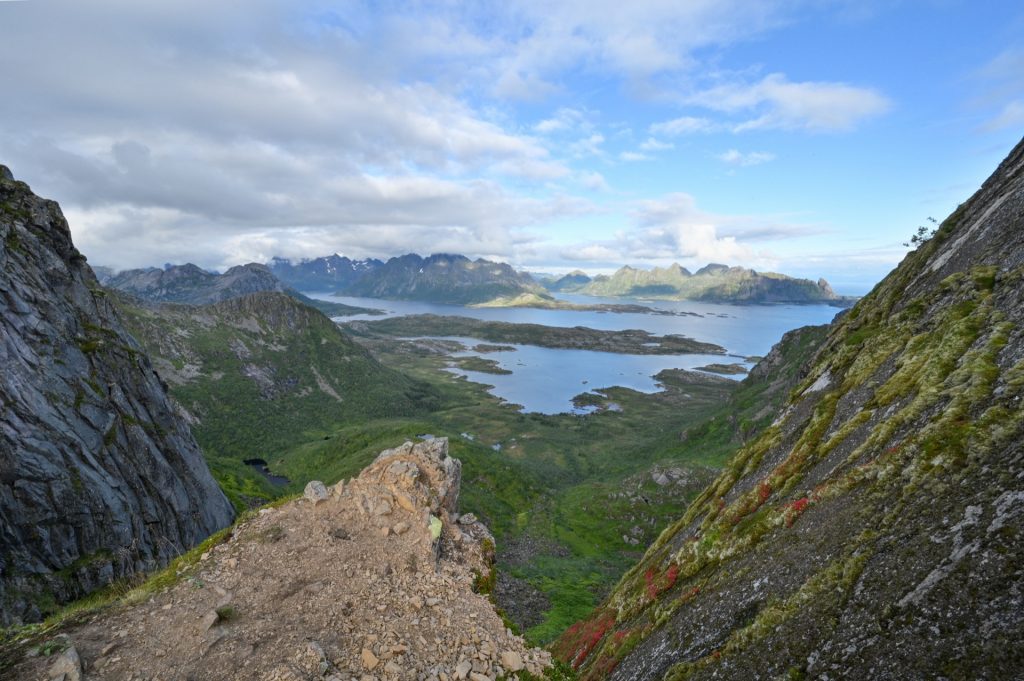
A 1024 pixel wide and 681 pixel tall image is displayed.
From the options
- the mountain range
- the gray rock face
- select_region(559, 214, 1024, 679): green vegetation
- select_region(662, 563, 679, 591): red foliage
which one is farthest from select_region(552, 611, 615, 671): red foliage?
the gray rock face

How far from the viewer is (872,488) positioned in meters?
15.1

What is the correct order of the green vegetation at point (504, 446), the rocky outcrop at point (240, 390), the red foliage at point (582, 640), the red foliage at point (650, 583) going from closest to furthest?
the red foliage at point (650, 583) → the red foliage at point (582, 640) → the green vegetation at point (504, 446) → the rocky outcrop at point (240, 390)

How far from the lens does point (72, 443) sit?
42594 millimetres

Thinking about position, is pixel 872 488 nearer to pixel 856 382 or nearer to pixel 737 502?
pixel 737 502

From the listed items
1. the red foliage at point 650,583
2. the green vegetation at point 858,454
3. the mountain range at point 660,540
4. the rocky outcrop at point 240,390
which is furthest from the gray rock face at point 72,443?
the rocky outcrop at point 240,390

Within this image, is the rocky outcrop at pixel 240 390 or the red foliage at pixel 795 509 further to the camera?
the rocky outcrop at pixel 240 390

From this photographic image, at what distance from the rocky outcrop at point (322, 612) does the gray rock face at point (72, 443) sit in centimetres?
1916

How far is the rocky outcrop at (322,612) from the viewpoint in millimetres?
14469

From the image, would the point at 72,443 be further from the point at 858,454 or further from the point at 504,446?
the point at 504,446

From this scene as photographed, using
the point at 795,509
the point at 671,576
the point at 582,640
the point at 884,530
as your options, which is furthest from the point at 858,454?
the point at 582,640

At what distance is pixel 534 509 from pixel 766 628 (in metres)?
90.6

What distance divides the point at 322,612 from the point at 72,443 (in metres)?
42.4

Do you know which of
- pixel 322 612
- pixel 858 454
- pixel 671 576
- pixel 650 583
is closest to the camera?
pixel 322 612

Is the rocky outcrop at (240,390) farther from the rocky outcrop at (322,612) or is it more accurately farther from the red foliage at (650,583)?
the red foliage at (650,583)
